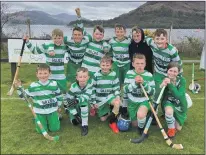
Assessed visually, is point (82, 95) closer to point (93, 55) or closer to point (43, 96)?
point (43, 96)

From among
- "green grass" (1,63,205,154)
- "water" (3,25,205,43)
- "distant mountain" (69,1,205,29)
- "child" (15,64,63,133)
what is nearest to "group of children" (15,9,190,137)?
"child" (15,64,63,133)

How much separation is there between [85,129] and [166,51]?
1.80m

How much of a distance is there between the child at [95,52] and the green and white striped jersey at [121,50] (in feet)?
0.40

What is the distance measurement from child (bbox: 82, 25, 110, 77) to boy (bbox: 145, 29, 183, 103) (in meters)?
0.78

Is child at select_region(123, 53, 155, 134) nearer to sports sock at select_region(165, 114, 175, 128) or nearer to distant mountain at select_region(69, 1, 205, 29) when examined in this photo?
sports sock at select_region(165, 114, 175, 128)

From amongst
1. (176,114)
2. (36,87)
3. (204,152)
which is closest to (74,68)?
(36,87)

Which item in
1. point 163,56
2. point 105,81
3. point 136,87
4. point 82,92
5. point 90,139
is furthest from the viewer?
point 163,56

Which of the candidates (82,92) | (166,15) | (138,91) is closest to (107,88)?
(82,92)

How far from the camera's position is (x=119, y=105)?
5.30 meters

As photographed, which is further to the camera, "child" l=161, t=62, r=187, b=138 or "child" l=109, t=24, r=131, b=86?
"child" l=109, t=24, r=131, b=86

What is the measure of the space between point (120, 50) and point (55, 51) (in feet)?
3.67

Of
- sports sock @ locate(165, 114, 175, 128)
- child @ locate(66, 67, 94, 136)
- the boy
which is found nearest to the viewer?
sports sock @ locate(165, 114, 175, 128)

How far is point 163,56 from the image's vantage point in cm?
539

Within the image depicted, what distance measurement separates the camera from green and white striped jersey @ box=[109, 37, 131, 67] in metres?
5.69
